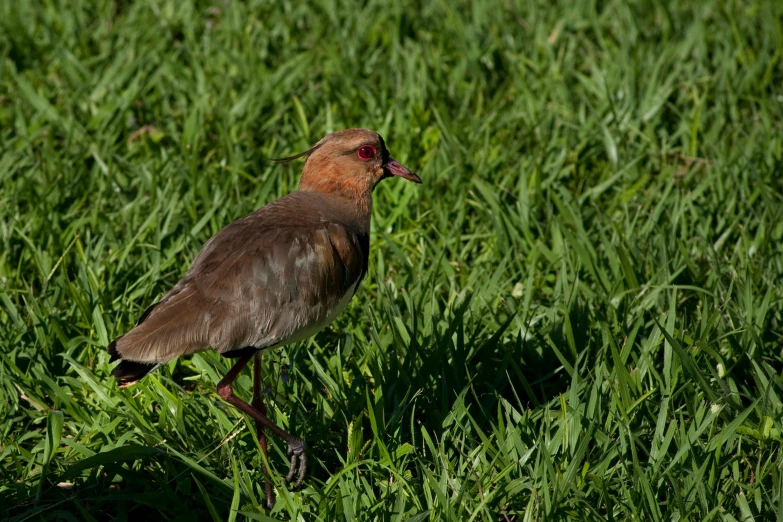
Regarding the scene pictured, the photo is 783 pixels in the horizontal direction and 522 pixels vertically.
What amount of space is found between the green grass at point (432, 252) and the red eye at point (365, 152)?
0.68 meters

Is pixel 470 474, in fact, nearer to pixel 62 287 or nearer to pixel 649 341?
pixel 649 341

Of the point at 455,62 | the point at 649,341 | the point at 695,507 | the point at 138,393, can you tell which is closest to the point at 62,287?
the point at 138,393

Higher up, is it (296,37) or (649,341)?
(296,37)

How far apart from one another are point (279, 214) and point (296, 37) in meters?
3.58

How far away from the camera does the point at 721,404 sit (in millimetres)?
4031

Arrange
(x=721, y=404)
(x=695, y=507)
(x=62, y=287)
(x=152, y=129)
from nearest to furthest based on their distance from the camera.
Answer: (x=695, y=507), (x=721, y=404), (x=62, y=287), (x=152, y=129)

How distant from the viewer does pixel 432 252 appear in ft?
17.8

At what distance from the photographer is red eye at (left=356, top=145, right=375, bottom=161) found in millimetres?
4565

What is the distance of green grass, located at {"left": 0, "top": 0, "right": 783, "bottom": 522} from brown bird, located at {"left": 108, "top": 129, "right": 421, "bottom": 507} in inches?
12.7

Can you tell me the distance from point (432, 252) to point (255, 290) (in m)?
1.66

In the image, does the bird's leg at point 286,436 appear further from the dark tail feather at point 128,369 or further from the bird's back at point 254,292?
the dark tail feather at point 128,369

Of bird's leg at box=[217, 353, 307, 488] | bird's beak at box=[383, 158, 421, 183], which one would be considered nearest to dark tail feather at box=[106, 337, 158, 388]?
bird's leg at box=[217, 353, 307, 488]

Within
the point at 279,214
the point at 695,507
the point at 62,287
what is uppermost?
the point at 279,214

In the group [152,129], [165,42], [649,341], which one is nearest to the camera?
[649,341]
